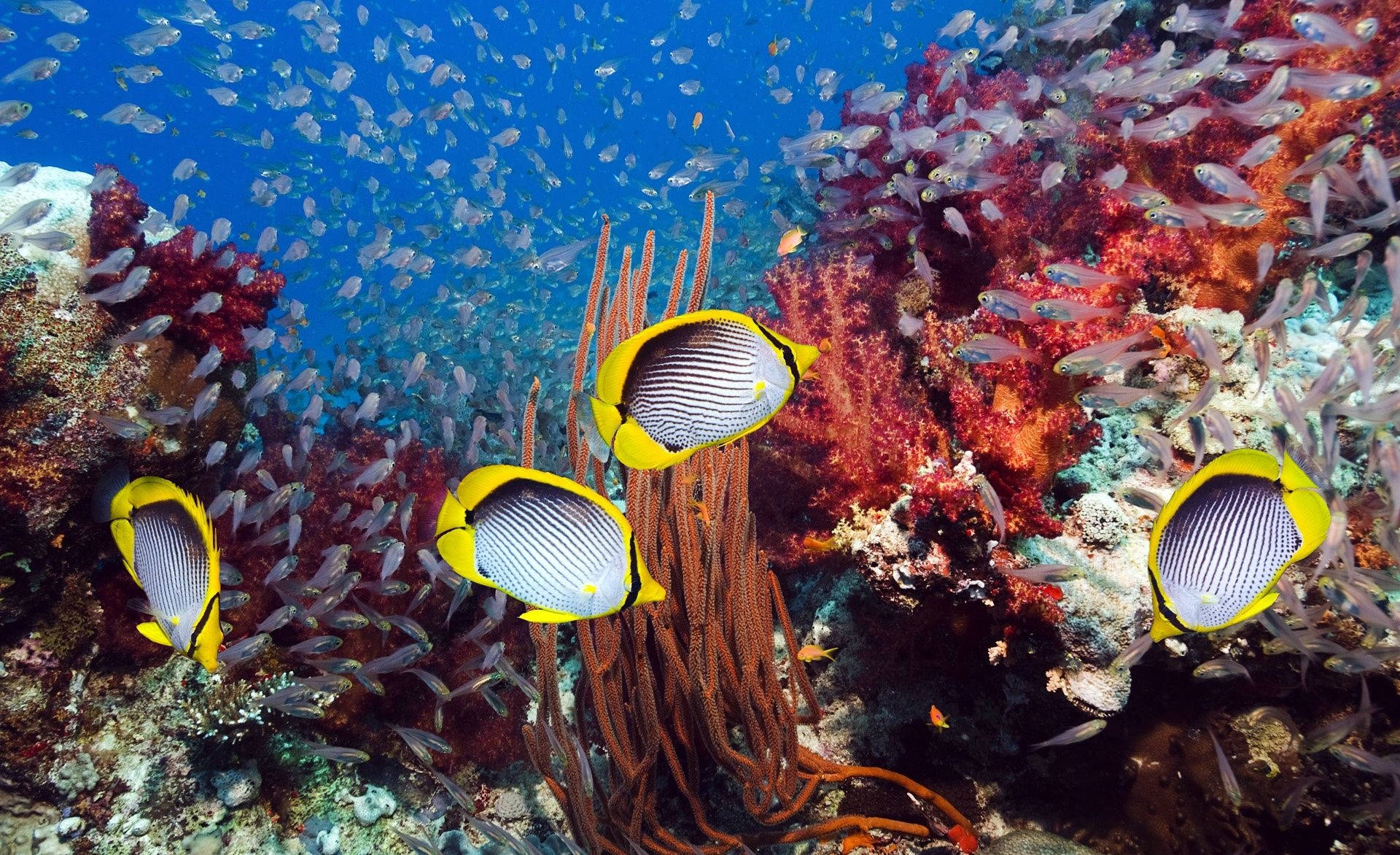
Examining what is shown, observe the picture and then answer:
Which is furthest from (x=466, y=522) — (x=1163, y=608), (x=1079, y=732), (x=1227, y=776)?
(x=1227, y=776)

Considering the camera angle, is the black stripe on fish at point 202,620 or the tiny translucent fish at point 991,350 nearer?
the black stripe on fish at point 202,620

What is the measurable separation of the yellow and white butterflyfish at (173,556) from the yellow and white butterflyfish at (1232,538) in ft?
8.71

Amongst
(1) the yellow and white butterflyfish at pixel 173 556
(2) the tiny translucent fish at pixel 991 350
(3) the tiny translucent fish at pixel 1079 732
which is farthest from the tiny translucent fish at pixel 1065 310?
(1) the yellow and white butterflyfish at pixel 173 556

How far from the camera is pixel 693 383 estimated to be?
1447mm

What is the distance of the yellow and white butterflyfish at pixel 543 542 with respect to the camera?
60.8 inches

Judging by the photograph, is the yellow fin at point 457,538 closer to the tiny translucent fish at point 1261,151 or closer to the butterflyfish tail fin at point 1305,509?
the butterflyfish tail fin at point 1305,509

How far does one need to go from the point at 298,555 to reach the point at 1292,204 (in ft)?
23.6

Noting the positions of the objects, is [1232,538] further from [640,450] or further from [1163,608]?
[640,450]

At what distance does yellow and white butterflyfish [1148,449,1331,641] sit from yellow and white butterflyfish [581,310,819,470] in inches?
42.6

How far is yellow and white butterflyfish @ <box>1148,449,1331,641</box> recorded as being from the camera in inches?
63.6

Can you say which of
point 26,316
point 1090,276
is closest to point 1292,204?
point 1090,276

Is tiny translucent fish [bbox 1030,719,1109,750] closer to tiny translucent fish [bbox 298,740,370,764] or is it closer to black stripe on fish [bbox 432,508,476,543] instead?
black stripe on fish [bbox 432,508,476,543]

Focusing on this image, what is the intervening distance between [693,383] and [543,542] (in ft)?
1.79

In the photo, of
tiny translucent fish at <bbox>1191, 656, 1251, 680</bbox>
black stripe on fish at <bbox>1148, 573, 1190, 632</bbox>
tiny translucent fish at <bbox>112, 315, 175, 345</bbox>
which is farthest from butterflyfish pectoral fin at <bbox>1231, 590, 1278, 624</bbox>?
tiny translucent fish at <bbox>112, 315, 175, 345</bbox>
